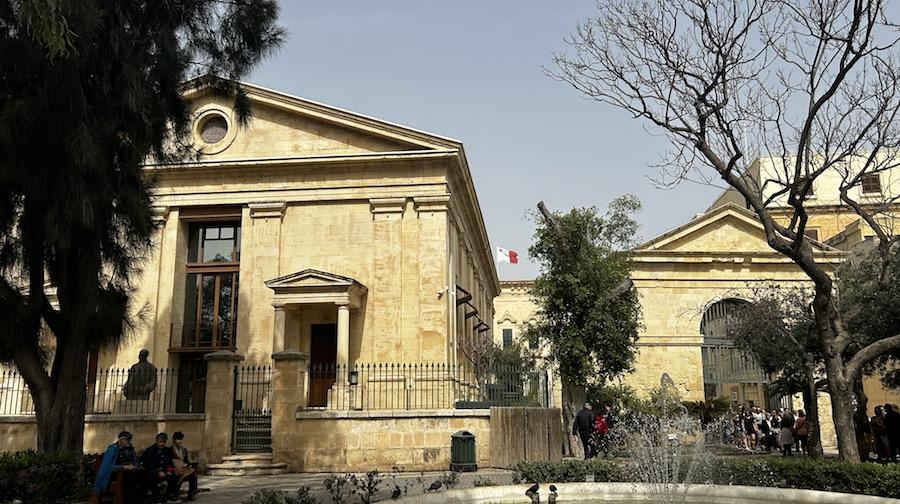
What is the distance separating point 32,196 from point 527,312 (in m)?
49.8

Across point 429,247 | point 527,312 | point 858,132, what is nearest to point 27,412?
point 429,247

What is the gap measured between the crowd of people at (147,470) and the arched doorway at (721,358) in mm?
26946

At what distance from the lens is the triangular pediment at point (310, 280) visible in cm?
2169

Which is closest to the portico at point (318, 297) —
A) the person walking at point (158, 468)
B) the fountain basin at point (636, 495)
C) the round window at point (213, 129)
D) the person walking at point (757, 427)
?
the round window at point (213, 129)

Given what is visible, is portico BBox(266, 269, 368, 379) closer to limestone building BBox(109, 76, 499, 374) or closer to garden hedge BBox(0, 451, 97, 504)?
limestone building BBox(109, 76, 499, 374)

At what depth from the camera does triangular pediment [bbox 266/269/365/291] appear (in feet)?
71.2

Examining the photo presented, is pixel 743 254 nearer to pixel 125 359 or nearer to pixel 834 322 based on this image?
pixel 834 322

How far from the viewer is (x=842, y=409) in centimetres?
1195

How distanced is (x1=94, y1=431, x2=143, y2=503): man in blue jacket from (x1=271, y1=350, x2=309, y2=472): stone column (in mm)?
5916

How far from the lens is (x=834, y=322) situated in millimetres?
12766

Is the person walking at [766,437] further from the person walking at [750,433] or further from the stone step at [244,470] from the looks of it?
the stone step at [244,470]

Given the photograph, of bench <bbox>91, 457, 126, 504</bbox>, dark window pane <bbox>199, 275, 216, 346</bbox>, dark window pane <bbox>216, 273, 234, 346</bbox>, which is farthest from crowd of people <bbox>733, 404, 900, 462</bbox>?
dark window pane <bbox>199, 275, 216, 346</bbox>

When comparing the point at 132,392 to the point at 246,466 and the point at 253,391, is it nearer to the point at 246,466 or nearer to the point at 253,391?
the point at 253,391

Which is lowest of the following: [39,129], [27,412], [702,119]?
[27,412]
